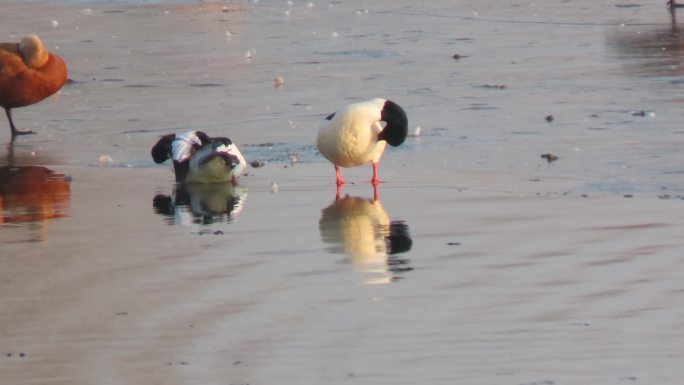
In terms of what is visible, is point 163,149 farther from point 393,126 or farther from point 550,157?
point 550,157

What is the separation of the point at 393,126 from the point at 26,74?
4363mm

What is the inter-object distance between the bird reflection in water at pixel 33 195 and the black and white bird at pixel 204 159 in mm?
767

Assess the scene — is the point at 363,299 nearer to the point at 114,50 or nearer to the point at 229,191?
the point at 229,191

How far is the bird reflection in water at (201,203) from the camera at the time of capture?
33.2 feet

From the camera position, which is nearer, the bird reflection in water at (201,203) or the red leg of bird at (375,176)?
the bird reflection in water at (201,203)

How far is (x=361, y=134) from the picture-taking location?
11.0m

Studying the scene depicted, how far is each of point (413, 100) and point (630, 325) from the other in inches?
313

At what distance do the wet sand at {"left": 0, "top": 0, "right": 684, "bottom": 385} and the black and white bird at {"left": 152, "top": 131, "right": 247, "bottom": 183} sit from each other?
158 mm

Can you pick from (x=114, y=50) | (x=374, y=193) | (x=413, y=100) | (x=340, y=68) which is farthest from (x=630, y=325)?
(x=114, y=50)

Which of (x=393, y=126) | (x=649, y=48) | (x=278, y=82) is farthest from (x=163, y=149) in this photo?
(x=649, y=48)

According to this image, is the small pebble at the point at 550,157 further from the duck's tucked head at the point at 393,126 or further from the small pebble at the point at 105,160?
the small pebble at the point at 105,160

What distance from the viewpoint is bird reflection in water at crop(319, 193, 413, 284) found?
8.53m

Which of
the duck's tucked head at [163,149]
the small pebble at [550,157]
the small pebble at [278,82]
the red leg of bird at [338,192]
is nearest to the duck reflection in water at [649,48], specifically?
the small pebble at [278,82]

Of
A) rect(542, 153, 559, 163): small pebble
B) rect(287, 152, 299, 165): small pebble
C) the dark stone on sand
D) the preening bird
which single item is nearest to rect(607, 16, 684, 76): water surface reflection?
the dark stone on sand
